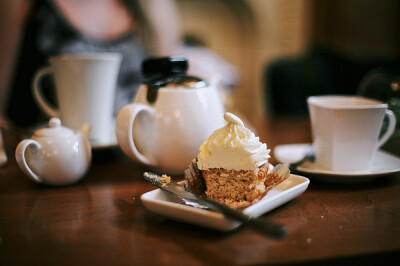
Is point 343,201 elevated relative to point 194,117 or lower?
lower

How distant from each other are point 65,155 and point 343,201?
1.43 feet

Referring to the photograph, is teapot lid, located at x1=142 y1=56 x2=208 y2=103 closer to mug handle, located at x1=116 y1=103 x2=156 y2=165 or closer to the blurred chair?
mug handle, located at x1=116 y1=103 x2=156 y2=165

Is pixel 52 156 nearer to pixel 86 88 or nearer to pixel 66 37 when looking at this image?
pixel 86 88

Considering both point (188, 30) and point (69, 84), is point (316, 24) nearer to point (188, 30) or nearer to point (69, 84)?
point (188, 30)

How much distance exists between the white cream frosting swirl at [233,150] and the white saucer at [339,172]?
0.44ft

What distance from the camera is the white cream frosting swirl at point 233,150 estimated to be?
493mm

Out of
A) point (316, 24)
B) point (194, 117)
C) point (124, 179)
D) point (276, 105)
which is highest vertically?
point (316, 24)

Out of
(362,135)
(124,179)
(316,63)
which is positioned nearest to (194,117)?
(124,179)

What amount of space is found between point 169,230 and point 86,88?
414mm

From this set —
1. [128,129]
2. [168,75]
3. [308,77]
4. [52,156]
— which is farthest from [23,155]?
[308,77]

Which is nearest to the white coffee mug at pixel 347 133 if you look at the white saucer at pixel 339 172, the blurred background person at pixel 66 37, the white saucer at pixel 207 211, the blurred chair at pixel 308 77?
the white saucer at pixel 339 172

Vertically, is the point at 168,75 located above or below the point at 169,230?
above

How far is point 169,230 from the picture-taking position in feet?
1.44

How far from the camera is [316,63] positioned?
246cm
